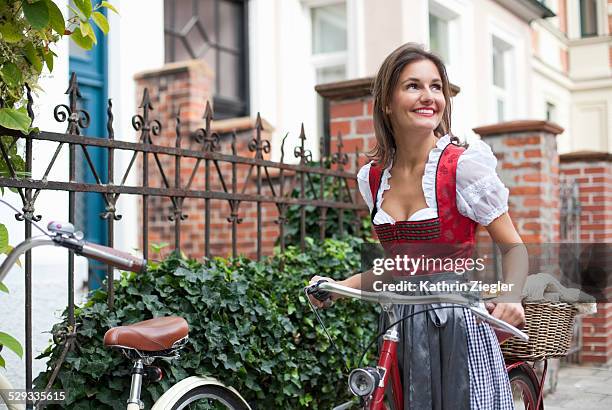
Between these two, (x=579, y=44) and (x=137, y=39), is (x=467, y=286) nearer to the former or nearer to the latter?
(x=137, y=39)

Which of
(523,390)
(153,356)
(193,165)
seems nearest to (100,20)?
(153,356)

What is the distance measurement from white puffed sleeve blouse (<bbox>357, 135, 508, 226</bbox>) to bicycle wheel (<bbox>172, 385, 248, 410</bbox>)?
97cm

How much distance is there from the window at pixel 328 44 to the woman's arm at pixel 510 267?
261 inches

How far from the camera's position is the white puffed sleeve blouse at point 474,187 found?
219cm

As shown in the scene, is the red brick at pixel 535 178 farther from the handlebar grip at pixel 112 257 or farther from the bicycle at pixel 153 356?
the handlebar grip at pixel 112 257

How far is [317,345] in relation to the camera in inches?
150

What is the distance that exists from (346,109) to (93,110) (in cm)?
258

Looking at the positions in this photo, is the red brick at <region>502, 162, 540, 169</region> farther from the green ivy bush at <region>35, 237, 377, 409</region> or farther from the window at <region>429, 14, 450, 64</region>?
the window at <region>429, 14, 450, 64</region>

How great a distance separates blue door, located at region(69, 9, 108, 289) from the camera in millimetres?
6445

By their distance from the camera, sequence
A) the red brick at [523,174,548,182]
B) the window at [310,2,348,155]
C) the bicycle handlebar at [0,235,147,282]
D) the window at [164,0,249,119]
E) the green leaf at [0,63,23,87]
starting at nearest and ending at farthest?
1. the bicycle handlebar at [0,235,147,282]
2. the green leaf at [0,63,23,87]
3. the red brick at [523,174,548,182]
4. the window at [164,0,249,119]
5. the window at [310,2,348,155]

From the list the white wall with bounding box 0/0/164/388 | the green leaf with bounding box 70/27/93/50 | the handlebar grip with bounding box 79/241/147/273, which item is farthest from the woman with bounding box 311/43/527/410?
the white wall with bounding box 0/0/164/388

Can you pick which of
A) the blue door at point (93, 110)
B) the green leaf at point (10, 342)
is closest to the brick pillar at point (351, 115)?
the blue door at point (93, 110)

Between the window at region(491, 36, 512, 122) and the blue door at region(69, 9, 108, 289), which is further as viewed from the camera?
the window at region(491, 36, 512, 122)

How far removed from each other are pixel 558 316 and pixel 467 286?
1.96 ft
